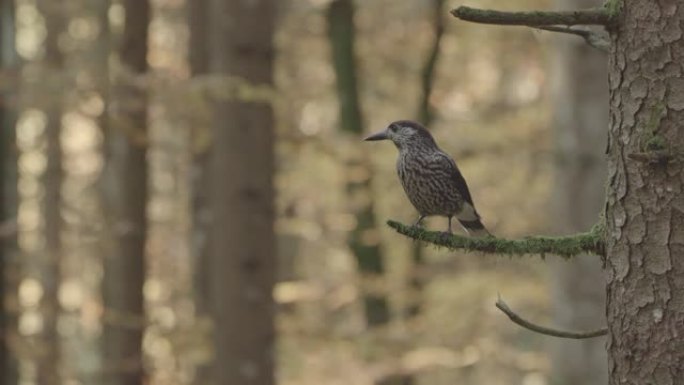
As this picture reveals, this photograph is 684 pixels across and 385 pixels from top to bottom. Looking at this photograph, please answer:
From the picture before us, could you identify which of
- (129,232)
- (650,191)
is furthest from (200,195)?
(650,191)

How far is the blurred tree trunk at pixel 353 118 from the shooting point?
12703mm

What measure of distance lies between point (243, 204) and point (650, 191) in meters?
5.34

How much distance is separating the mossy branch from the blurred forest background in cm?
466

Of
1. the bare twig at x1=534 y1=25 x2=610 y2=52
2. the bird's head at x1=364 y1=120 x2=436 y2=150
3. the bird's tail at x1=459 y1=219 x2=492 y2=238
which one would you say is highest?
the bare twig at x1=534 y1=25 x2=610 y2=52

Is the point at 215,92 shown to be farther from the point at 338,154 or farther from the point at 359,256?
the point at 359,256

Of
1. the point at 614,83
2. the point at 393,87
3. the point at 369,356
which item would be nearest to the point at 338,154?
the point at 369,356

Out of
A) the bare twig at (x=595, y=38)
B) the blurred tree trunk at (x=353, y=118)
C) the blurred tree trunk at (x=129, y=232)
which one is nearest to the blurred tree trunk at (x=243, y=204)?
the blurred tree trunk at (x=129, y=232)

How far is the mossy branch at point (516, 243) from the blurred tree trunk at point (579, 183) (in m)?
5.45

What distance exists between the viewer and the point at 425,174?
9.60 ft

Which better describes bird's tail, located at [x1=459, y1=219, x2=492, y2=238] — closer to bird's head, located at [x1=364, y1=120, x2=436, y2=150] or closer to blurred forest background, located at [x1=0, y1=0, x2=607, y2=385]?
bird's head, located at [x1=364, y1=120, x2=436, y2=150]

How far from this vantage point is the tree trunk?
102 inches

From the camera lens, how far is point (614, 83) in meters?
2.70

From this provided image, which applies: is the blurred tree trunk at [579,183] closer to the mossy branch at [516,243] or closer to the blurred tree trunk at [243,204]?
the blurred tree trunk at [243,204]

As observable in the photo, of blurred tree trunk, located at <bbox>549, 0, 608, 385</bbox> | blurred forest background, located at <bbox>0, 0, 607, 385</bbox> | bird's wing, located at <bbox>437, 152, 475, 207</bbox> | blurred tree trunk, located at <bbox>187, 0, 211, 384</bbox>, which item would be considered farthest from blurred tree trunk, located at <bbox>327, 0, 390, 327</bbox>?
bird's wing, located at <bbox>437, 152, 475, 207</bbox>
